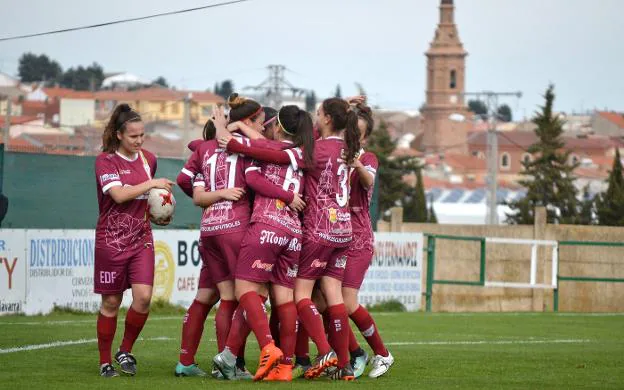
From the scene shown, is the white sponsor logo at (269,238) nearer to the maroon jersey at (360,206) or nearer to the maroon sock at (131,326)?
the maroon jersey at (360,206)

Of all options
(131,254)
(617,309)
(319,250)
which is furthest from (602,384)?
(617,309)

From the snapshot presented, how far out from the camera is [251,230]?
9445 millimetres

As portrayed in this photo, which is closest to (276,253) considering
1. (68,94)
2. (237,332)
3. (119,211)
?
(237,332)

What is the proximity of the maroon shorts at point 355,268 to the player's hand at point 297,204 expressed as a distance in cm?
80

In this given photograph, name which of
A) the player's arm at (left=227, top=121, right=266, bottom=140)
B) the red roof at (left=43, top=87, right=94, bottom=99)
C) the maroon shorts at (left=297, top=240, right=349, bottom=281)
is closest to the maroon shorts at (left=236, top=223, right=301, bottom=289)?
the maroon shorts at (left=297, top=240, right=349, bottom=281)

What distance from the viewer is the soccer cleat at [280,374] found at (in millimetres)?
9328

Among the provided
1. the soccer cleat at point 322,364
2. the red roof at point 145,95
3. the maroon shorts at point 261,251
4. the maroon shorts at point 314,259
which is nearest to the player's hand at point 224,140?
the maroon shorts at point 261,251

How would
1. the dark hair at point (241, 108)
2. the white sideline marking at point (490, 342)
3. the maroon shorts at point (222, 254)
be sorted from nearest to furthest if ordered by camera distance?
the maroon shorts at point (222, 254), the dark hair at point (241, 108), the white sideline marking at point (490, 342)

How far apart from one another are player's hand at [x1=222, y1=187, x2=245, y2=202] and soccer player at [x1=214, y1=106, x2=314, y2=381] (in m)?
0.11

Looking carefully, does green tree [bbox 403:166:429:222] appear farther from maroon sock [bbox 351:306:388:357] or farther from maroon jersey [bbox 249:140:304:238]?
maroon jersey [bbox 249:140:304:238]

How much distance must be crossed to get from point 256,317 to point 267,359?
1.08 feet

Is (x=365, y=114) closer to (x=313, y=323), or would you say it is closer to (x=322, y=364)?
(x=313, y=323)

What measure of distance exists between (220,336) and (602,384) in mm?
2835

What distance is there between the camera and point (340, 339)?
384 inches
